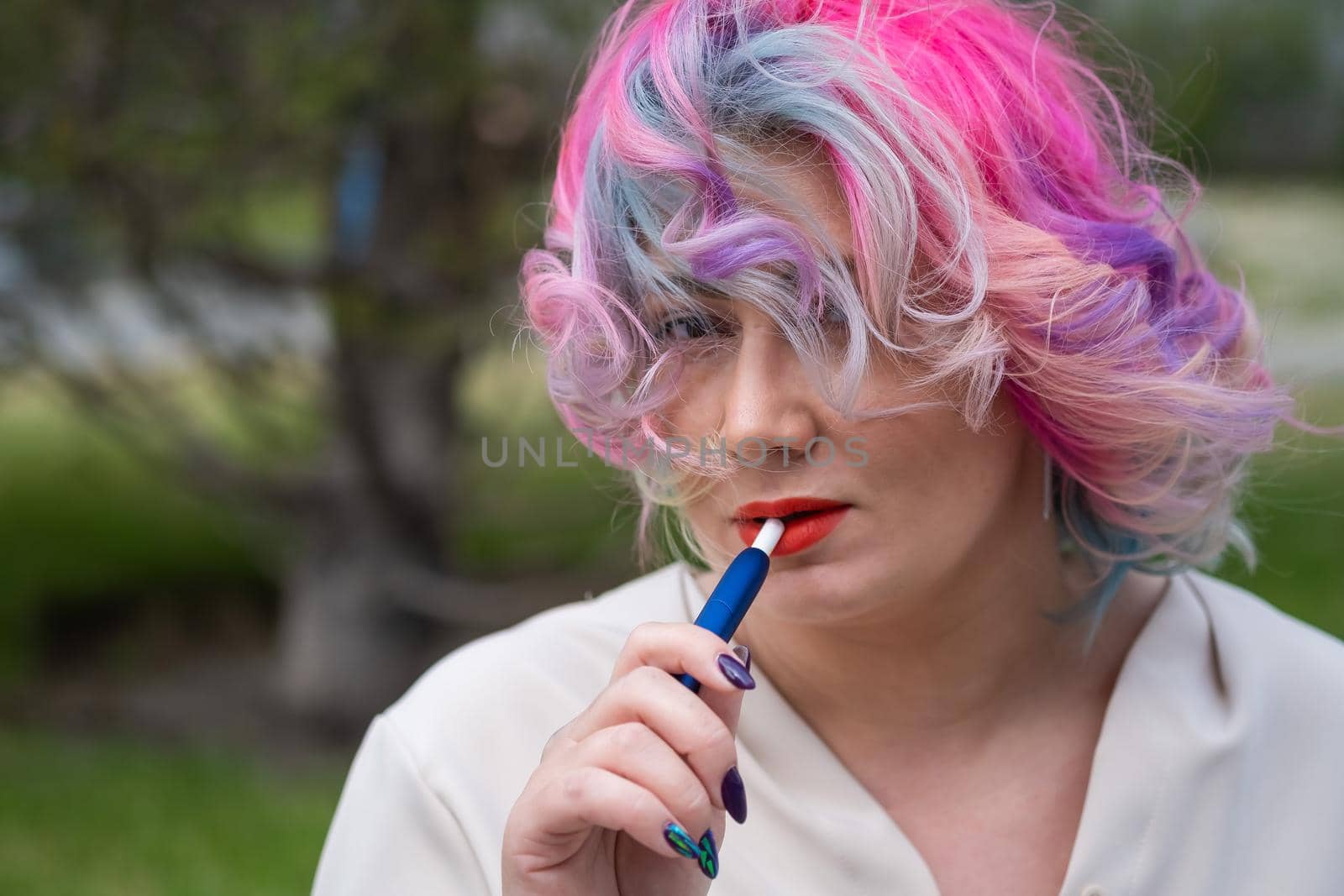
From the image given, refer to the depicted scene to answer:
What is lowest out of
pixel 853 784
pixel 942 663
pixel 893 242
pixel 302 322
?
pixel 302 322

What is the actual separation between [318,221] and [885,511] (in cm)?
285

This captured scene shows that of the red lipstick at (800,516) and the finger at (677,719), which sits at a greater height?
the red lipstick at (800,516)

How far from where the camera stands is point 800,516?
4.14ft

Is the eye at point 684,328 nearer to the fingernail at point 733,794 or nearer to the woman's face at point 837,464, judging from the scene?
the woman's face at point 837,464

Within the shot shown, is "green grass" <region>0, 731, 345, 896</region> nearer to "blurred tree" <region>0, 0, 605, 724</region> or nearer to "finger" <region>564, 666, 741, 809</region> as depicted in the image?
"blurred tree" <region>0, 0, 605, 724</region>

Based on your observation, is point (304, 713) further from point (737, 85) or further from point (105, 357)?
point (737, 85)

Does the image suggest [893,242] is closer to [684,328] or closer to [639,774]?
[684,328]

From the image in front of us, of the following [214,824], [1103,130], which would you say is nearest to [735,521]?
[1103,130]

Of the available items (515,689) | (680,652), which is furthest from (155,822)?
(680,652)

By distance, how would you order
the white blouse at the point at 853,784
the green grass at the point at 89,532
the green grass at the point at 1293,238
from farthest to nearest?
the green grass at the point at 89,532 → the green grass at the point at 1293,238 → the white blouse at the point at 853,784

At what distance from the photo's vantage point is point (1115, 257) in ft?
4.46

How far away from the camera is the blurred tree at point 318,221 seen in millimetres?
2992

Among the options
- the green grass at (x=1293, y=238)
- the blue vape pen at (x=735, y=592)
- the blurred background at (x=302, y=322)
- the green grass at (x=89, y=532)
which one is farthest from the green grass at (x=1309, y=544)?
the green grass at (x=89, y=532)

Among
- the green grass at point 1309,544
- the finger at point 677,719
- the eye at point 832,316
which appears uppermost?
→ the eye at point 832,316
